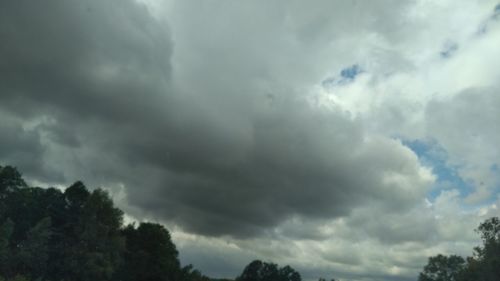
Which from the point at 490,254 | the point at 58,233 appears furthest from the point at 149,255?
the point at 490,254

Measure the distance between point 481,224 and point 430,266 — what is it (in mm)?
58249

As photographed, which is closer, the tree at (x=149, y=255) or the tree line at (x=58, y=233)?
the tree line at (x=58, y=233)

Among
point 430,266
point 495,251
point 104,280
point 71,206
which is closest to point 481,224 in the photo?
point 495,251

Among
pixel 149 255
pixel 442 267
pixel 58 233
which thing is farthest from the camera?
pixel 442 267

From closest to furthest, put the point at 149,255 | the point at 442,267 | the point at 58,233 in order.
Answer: the point at 58,233, the point at 149,255, the point at 442,267

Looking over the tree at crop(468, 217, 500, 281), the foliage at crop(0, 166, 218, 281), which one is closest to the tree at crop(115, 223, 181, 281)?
the foliage at crop(0, 166, 218, 281)

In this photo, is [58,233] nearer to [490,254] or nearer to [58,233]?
[58,233]

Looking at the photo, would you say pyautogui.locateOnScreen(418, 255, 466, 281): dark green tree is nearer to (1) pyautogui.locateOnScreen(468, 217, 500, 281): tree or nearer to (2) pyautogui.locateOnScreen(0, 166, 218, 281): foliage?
(1) pyautogui.locateOnScreen(468, 217, 500, 281): tree

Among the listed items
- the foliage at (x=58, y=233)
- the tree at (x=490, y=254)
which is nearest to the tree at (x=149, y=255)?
the foliage at (x=58, y=233)

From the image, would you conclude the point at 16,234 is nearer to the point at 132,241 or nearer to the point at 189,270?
the point at 132,241

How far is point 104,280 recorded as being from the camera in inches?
3570

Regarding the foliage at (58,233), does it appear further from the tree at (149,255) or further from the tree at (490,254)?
the tree at (490,254)

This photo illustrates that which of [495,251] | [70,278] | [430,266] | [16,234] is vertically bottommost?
[70,278]

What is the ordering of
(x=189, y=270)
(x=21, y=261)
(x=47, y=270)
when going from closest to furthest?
1. (x=21, y=261)
2. (x=47, y=270)
3. (x=189, y=270)
